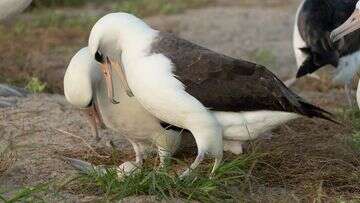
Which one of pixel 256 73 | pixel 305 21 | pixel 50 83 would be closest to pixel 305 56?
pixel 305 21

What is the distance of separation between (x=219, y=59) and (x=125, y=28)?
1.88 feet

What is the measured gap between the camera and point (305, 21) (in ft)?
27.4

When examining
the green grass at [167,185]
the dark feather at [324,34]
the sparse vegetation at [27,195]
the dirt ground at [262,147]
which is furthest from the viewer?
the dark feather at [324,34]

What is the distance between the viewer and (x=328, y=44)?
8.06 m

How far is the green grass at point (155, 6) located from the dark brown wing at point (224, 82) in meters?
7.14

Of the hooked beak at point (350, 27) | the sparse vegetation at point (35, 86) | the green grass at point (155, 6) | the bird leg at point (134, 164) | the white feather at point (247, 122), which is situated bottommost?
the green grass at point (155, 6)

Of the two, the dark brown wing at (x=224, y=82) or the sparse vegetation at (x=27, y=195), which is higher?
the dark brown wing at (x=224, y=82)

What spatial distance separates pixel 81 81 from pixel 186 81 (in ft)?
2.24

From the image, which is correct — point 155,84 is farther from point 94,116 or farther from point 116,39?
point 94,116

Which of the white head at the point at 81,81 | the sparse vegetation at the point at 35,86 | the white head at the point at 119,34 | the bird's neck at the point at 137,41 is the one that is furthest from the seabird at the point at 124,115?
the sparse vegetation at the point at 35,86

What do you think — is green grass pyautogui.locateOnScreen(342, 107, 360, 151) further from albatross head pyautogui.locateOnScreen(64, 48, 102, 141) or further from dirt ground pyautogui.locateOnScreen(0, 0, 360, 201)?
albatross head pyautogui.locateOnScreen(64, 48, 102, 141)

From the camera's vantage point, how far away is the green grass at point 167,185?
491 centimetres

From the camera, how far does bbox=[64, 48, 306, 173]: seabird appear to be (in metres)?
5.45

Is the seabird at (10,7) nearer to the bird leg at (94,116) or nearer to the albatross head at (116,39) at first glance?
the bird leg at (94,116)
